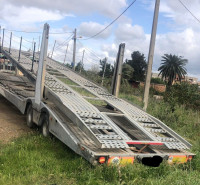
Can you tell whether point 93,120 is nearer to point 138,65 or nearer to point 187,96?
point 187,96

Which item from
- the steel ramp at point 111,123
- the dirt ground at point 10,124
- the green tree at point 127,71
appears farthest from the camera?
the green tree at point 127,71

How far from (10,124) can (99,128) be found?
3669 mm

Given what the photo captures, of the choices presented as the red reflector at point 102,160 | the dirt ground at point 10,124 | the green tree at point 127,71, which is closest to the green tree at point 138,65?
the green tree at point 127,71

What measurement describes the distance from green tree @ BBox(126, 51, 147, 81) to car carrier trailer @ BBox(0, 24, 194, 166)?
130ft

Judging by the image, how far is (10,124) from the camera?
7.55 m

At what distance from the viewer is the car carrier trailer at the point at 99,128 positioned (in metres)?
4.57

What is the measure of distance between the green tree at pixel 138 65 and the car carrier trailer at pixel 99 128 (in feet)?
130

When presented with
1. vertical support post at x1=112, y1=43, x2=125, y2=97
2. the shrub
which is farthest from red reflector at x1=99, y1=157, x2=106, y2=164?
the shrub

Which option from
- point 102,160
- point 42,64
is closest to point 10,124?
point 42,64

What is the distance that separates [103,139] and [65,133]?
0.79 m

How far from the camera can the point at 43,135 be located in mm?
6215

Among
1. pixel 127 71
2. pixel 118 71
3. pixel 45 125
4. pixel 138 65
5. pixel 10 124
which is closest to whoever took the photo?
pixel 45 125

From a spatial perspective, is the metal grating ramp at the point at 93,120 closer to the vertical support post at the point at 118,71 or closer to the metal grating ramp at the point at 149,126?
the metal grating ramp at the point at 149,126

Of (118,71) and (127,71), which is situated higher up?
(127,71)
